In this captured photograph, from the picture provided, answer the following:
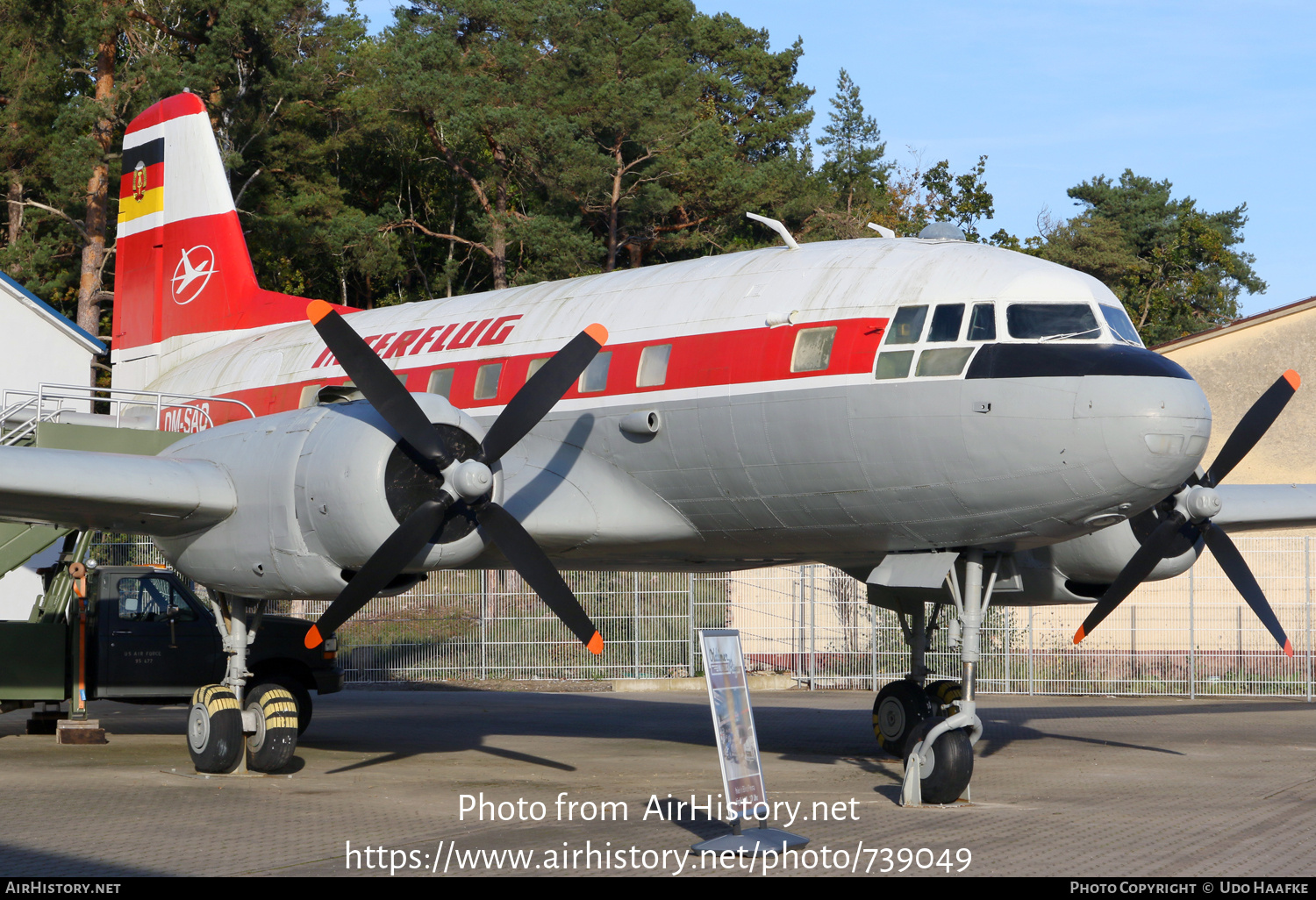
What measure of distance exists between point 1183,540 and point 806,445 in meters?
4.87

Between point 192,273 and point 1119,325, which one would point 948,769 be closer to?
point 1119,325

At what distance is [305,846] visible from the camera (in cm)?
873

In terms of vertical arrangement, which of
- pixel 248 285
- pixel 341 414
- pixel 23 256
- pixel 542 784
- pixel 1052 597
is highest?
pixel 23 256

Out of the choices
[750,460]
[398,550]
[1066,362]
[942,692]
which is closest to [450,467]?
[398,550]

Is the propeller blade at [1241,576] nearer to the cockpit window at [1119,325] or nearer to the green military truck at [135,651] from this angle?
the cockpit window at [1119,325]

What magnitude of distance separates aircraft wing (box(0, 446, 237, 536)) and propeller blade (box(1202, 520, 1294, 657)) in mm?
10098

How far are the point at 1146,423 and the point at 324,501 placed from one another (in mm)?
6734

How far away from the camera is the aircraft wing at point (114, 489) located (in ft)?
37.0

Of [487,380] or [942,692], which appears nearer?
[487,380]

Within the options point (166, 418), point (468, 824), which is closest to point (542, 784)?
point (468, 824)

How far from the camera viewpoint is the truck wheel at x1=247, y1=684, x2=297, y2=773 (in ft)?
41.3

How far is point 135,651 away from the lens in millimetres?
15516

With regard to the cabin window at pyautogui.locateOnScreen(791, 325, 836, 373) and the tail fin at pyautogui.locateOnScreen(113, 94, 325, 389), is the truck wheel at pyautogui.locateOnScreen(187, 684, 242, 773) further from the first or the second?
the tail fin at pyautogui.locateOnScreen(113, 94, 325, 389)

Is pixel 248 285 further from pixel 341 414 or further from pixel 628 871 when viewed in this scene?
pixel 628 871
